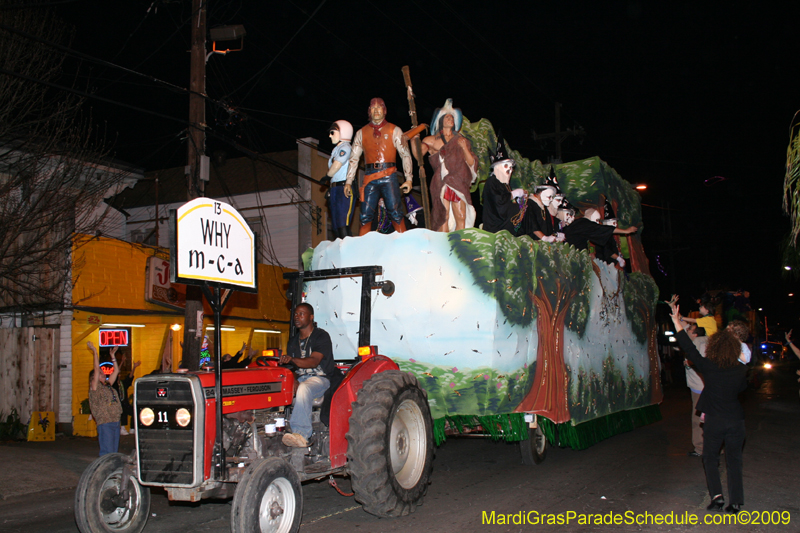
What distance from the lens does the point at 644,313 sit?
1216 centimetres

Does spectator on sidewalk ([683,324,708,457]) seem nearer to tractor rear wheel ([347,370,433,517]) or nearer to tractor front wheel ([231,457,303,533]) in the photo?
tractor rear wheel ([347,370,433,517])

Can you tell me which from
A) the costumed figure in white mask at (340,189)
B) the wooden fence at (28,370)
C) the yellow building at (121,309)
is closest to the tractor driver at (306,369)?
the costumed figure in white mask at (340,189)

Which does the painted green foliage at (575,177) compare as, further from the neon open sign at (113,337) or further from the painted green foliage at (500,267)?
the neon open sign at (113,337)

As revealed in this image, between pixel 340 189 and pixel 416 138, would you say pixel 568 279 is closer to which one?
pixel 416 138

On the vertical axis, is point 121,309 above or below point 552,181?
below

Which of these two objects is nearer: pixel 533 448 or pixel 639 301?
pixel 533 448

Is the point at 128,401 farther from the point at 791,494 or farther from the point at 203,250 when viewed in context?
the point at 791,494

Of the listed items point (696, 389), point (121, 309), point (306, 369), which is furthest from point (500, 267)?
point (121, 309)

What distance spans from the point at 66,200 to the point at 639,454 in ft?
35.2

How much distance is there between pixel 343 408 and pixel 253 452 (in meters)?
0.93

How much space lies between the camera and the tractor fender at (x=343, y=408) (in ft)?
18.6

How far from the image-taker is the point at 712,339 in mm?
6395

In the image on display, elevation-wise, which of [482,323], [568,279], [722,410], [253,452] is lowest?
[253,452]

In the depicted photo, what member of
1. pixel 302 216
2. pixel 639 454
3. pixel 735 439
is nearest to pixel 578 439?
pixel 639 454
